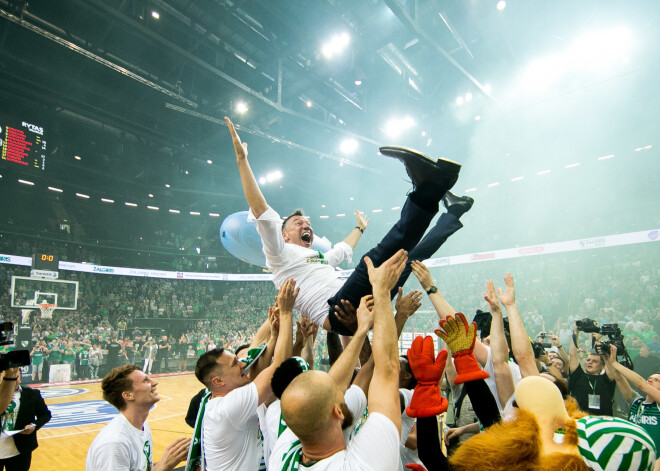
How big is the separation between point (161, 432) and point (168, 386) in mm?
5398

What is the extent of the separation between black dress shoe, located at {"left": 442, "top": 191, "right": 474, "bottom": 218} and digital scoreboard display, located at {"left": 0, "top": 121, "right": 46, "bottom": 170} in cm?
1298

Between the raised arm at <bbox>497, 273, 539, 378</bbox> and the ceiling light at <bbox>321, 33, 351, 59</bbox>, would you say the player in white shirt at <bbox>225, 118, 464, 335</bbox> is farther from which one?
the ceiling light at <bbox>321, 33, 351, 59</bbox>

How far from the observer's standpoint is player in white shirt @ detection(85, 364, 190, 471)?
203cm

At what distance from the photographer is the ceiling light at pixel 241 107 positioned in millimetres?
12189

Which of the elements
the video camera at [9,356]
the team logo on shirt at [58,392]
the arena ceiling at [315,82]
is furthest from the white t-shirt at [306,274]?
the team logo on shirt at [58,392]

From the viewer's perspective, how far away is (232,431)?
6.26 ft

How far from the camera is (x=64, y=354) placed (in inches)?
483

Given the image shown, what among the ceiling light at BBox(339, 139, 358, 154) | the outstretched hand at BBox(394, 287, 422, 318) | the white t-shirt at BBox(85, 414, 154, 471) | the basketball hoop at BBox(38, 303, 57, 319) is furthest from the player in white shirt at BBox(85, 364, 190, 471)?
the basketball hoop at BBox(38, 303, 57, 319)

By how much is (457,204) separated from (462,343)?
138cm

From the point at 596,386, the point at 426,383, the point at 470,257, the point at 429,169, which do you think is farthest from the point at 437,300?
the point at 470,257

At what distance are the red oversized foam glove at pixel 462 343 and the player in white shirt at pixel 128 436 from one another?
1768mm

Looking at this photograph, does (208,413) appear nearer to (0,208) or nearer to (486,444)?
(486,444)

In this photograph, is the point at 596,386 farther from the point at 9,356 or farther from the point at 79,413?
the point at 79,413

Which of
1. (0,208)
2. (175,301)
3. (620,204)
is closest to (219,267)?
(175,301)
